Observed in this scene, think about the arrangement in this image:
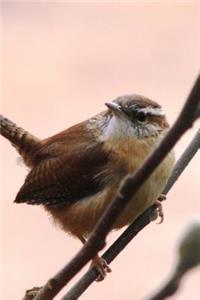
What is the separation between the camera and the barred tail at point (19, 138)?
289 centimetres

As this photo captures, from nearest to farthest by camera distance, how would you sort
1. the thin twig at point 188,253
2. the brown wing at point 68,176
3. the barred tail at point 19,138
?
the thin twig at point 188,253 → the brown wing at point 68,176 → the barred tail at point 19,138

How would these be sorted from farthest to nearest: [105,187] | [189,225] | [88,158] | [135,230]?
[88,158], [105,187], [135,230], [189,225]

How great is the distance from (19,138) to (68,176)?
18.1 inches

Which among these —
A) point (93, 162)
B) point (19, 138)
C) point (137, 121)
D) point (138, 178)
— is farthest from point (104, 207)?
point (138, 178)

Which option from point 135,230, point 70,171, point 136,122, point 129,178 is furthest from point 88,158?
point 129,178

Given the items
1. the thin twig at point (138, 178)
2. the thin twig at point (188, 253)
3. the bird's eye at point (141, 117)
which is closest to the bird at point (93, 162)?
the bird's eye at point (141, 117)

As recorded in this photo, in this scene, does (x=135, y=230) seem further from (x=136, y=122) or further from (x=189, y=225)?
(x=136, y=122)

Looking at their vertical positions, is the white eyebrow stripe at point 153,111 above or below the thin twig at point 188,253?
below

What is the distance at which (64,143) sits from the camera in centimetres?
280

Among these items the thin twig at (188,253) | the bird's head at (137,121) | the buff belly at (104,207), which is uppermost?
the thin twig at (188,253)

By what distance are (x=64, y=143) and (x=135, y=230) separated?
1331 mm

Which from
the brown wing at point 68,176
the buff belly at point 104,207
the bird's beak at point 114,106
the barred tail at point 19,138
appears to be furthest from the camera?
the barred tail at point 19,138

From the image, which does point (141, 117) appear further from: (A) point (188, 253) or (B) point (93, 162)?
(A) point (188, 253)

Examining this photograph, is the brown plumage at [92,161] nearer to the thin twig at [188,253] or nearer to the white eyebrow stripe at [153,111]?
the white eyebrow stripe at [153,111]
